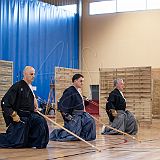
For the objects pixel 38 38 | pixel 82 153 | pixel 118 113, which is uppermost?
pixel 38 38

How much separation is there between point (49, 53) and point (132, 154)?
11176 millimetres

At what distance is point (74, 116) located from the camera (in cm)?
708

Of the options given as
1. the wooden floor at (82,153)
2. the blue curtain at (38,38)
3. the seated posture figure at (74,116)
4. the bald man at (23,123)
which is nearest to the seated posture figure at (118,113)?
the seated posture figure at (74,116)

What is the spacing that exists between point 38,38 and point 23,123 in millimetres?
10277

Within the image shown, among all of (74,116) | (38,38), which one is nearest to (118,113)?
(74,116)

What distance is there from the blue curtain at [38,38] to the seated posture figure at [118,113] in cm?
612

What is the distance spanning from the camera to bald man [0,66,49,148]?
5.72 metres

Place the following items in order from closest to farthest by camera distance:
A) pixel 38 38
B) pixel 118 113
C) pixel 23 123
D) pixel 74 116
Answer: pixel 23 123
pixel 74 116
pixel 118 113
pixel 38 38

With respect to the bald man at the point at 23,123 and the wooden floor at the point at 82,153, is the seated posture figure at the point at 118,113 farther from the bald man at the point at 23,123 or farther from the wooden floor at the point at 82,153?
the bald man at the point at 23,123

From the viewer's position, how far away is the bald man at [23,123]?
5719 mm

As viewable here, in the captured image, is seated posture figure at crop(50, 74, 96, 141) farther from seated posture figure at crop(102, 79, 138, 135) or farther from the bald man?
seated posture figure at crop(102, 79, 138, 135)

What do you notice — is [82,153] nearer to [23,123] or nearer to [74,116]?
[23,123]

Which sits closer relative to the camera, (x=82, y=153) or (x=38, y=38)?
(x=82, y=153)

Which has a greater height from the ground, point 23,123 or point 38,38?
point 38,38
